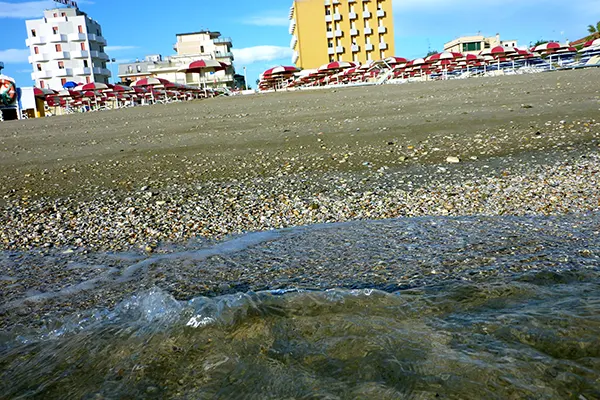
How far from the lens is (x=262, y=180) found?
746cm

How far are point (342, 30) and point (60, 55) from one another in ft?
173

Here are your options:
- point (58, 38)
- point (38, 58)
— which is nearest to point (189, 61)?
point (58, 38)

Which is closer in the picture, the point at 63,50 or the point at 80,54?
the point at 80,54

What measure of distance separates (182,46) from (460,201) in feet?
384

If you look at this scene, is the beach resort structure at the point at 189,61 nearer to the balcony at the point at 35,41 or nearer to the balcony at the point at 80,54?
the balcony at the point at 80,54

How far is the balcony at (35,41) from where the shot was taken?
97475mm

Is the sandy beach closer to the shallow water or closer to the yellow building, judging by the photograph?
the shallow water

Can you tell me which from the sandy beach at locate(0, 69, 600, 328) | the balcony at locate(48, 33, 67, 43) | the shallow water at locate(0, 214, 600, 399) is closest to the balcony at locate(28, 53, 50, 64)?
the balcony at locate(48, 33, 67, 43)

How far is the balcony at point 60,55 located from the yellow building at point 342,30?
142 ft

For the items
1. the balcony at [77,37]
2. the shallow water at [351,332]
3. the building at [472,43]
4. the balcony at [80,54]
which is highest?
the balcony at [77,37]

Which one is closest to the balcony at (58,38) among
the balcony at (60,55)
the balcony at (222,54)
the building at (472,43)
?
the balcony at (60,55)

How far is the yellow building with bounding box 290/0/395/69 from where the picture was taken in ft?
290

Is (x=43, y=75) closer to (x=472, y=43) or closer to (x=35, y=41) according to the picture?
(x=35, y=41)

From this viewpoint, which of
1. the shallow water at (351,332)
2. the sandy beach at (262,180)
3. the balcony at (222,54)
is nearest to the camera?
the shallow water at (351,332)
